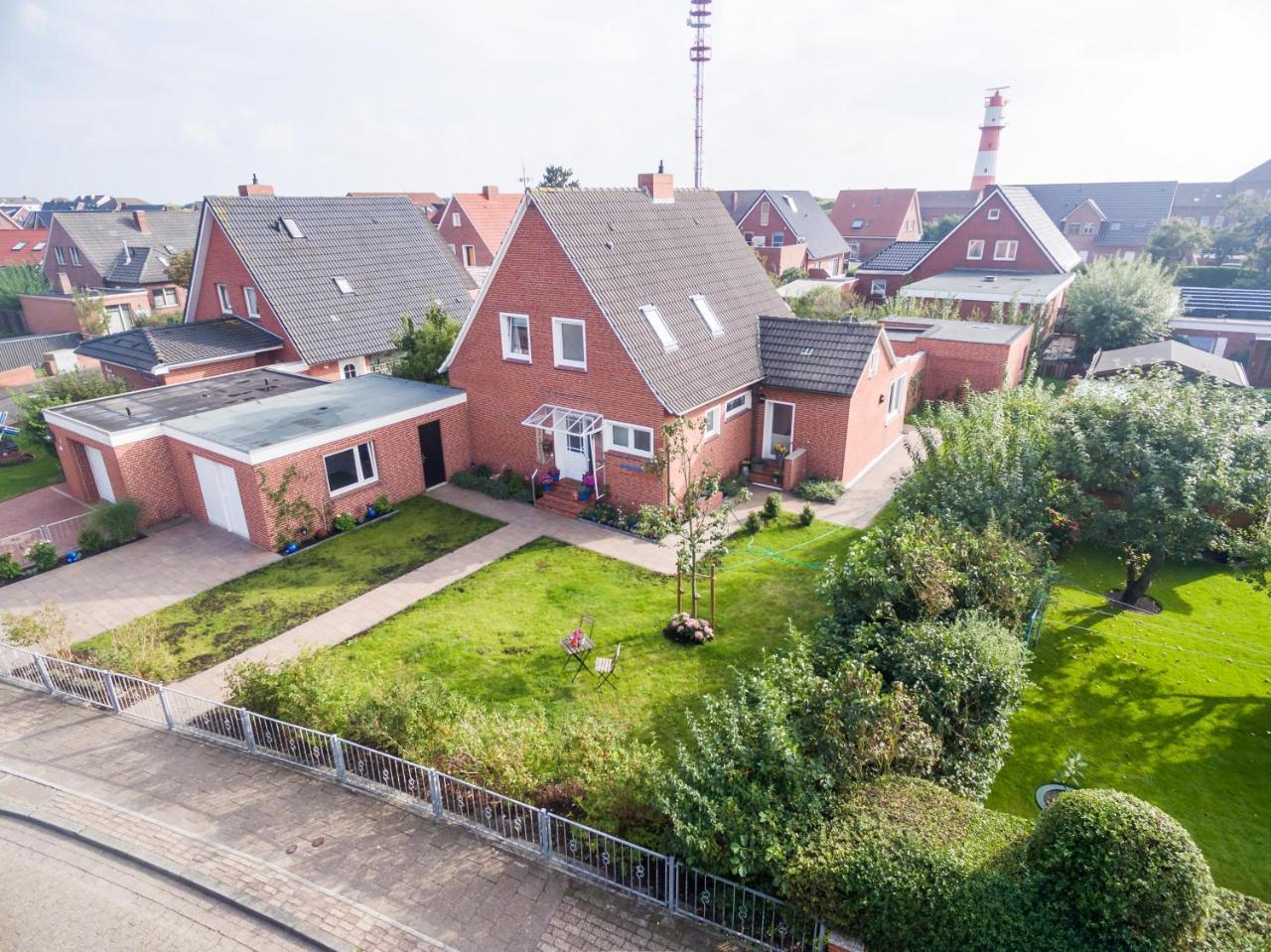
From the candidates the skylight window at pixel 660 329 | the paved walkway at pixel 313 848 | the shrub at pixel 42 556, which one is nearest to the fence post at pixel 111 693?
the paved walkway at pixel 313 848

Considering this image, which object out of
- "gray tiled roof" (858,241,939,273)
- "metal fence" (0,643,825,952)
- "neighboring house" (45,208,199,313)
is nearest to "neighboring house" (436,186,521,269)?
"neighboring house" (45,208,199,313)

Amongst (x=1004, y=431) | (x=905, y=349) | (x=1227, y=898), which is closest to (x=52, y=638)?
(x=1227, y=898)

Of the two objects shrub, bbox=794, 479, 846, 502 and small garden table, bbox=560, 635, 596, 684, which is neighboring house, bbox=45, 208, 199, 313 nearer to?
shrub, bbox=794, 479, 846, 502

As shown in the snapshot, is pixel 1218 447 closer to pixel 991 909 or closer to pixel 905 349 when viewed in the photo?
pixel 991 909

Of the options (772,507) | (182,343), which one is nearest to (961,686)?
(772,507)

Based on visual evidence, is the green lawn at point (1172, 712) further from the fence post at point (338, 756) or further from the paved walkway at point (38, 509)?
the paved walkway at point (38, 509)
